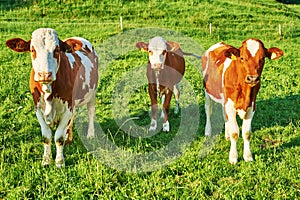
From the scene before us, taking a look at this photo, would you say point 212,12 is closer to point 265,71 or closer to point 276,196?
point 265,71

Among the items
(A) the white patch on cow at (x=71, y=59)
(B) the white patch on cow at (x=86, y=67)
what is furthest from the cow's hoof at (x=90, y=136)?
(A) the white patch on cow at (x=71, y=59)

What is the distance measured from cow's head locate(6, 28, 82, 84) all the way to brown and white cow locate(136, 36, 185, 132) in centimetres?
241

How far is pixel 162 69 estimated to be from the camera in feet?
25.8

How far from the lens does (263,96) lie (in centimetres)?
1030

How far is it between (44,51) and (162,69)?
10.3 feet

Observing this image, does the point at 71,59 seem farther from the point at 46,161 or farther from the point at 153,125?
the point at 153,125

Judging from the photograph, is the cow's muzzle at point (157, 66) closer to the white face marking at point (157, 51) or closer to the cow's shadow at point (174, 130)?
the white face marking at point (157, 51)

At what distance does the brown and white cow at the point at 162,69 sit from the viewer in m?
7.52

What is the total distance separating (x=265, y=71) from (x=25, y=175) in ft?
33.7

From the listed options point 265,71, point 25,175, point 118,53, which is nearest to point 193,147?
point 25,175

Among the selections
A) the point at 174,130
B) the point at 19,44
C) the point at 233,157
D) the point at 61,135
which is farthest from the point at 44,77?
the point at 174,130

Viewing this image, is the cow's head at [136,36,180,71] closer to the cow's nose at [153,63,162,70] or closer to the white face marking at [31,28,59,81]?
the cow's nose at [153,63,162,70]

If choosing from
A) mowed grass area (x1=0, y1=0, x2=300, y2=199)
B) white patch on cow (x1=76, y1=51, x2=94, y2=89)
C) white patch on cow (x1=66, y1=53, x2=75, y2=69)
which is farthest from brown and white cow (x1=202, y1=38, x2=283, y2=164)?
white patch on cow (x1=66, y1=53, x2=75, y2=69)

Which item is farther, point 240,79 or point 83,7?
point 83,7
